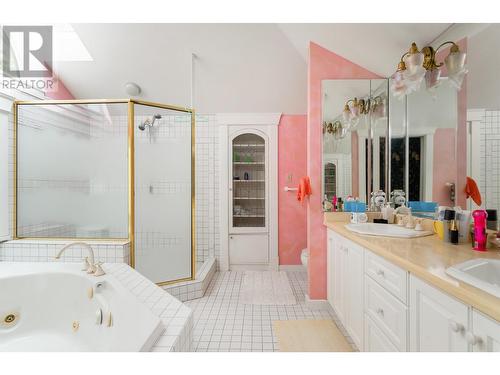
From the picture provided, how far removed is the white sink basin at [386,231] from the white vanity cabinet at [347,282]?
12 cm

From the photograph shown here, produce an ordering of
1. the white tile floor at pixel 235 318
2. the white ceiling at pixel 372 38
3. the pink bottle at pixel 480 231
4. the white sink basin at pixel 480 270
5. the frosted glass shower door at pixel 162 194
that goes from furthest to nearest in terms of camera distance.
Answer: the frosted glass shower door at pixel 162 194 < the white tile floor at pixel 235 318 < the white ceiling at pixel 372 38 < the pink bottle at pixel 480 231 < the white sink basin at pixel 480 270

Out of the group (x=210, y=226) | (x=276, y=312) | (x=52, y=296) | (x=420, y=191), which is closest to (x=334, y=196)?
(x=420, y=191)

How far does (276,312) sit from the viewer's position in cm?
234

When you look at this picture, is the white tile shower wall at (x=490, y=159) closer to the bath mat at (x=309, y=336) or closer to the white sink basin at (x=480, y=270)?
the white sink basin at (x=480, y=270)

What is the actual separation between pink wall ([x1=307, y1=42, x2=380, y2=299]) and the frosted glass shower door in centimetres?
125

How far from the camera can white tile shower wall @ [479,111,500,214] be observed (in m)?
1.33

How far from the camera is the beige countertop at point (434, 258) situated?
793mm

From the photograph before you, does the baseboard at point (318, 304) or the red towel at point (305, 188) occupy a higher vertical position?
the red towel at point (305, 188)

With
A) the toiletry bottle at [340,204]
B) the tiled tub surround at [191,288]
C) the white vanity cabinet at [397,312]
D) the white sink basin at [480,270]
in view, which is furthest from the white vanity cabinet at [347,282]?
the tiled tub surround at [191,288]

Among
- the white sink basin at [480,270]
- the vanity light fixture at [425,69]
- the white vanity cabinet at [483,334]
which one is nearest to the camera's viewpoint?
the white vanity cabinet at [483,334]

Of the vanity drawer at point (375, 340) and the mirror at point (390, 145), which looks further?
the mirror at point (390, 145)

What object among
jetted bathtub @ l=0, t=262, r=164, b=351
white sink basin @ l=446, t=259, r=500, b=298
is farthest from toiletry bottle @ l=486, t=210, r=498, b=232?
jetted bathtub @ l=0, t=262, r=164, b=351
